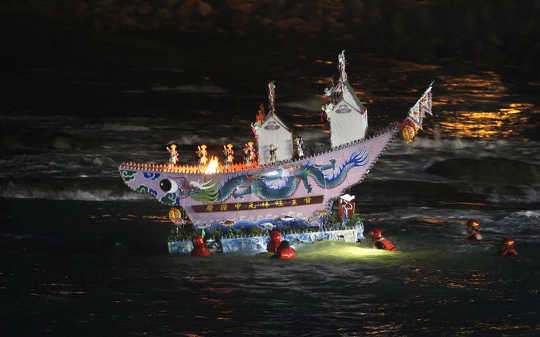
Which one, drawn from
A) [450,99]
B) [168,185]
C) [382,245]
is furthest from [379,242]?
[450,99]

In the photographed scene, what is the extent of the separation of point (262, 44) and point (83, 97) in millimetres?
16746

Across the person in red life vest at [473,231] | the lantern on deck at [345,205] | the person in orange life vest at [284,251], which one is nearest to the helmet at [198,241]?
the person in orange life vest at [284,251]

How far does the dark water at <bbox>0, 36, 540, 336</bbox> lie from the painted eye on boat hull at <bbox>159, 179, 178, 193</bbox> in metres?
2.05

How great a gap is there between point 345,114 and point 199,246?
5.62 metres

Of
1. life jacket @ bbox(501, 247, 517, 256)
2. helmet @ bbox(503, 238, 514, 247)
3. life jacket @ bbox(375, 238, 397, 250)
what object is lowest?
life jacket @ bbox(501, 247, 517, 256)

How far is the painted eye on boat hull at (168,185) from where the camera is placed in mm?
25547

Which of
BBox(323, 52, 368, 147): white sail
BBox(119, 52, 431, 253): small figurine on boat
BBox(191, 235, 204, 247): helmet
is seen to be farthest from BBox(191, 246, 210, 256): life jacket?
BBox(323, 52, 368, 147): white sail

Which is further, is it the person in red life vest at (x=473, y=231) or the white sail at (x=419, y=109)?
the person in red life vest at (x=473, y=231)

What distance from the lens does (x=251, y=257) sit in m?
25.7

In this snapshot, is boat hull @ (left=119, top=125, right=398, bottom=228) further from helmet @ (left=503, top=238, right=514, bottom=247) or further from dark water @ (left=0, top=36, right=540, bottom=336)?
helmet @ (left=503, top=238, right=514, bottom=247)

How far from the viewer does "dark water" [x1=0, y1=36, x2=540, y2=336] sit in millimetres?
21719

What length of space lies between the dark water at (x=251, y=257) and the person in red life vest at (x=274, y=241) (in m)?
0.71

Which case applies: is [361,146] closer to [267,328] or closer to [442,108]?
[267,328]

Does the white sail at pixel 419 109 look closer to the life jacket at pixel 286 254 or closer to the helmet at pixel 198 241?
the life jacket at pixel 286 254
